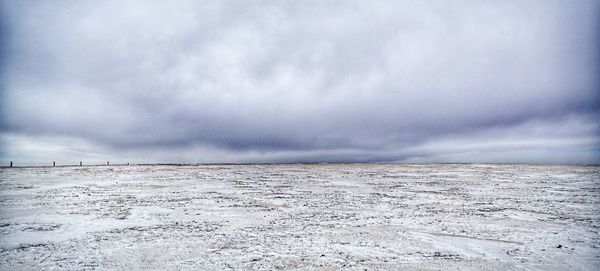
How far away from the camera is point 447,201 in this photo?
50.8ft

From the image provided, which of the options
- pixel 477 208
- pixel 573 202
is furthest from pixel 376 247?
pixel 573 202

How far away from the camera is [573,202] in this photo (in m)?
15.2

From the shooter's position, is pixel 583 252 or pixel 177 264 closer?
pixel 177 264

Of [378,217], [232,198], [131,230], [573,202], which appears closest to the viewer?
[131,230]

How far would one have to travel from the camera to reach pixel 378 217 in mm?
11766

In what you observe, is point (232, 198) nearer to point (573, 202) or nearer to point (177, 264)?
point (177, 264)

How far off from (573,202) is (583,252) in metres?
9.33

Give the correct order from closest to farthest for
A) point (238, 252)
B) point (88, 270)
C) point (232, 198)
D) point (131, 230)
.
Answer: point (88, 270), point (238, 252), point (131, 230), point (232, 198)

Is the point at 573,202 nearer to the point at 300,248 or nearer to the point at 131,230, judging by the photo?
the point at 300,248

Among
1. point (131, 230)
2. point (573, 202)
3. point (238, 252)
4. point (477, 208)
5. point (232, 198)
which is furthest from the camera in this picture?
point (232, 198)

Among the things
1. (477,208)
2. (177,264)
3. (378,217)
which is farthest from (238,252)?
(477,208)

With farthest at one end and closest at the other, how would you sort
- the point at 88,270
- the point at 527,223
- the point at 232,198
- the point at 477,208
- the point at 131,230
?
1. the point at 232,198
2. the point at 477,208
3. the point at 527,223
4. the point at 131,230
5. the point at 88,270

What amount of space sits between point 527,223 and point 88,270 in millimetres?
11624

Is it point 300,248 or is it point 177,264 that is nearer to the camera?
point 177,264
